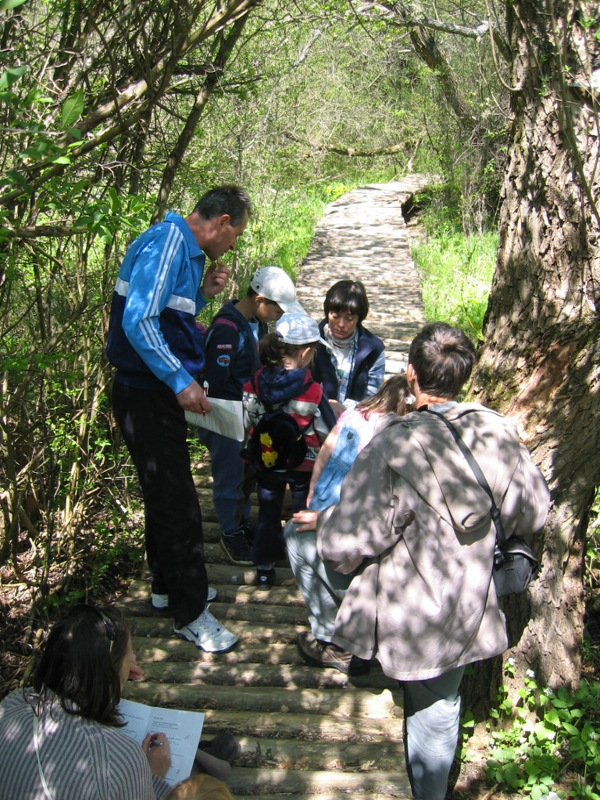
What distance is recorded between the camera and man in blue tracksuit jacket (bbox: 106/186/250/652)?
2.68 meters

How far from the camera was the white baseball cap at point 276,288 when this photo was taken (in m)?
3.61

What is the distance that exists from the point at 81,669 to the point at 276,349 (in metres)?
1.67

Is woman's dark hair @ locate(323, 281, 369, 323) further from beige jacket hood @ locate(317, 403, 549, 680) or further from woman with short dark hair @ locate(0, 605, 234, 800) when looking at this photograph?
woman with short dark hair @ locate(0, 605, 234, 800)

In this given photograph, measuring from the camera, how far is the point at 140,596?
137 inches

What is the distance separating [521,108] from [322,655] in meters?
2.43

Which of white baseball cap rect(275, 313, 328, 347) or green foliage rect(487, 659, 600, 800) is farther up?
white baseball cap rect(275, 313, 328, 347)

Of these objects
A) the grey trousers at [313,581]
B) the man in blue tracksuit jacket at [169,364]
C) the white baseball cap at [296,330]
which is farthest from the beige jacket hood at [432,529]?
the white baseball cap at [296,330]

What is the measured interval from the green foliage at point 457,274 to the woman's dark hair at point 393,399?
11.7ft

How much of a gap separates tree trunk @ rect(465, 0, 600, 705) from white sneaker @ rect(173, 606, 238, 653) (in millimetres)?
1132

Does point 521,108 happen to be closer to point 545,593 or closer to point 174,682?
point 545,593

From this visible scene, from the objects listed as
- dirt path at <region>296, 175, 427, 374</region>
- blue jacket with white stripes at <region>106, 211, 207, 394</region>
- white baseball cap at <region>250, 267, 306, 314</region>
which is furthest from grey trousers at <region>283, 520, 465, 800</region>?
dirt path at <region>296, 175, 427, 374</region>

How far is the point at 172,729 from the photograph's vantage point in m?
2.30

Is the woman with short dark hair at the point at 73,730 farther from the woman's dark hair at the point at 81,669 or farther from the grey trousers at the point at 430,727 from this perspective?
the grey trousers at the point at 430,727

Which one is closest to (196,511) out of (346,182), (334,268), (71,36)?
(71,36)
